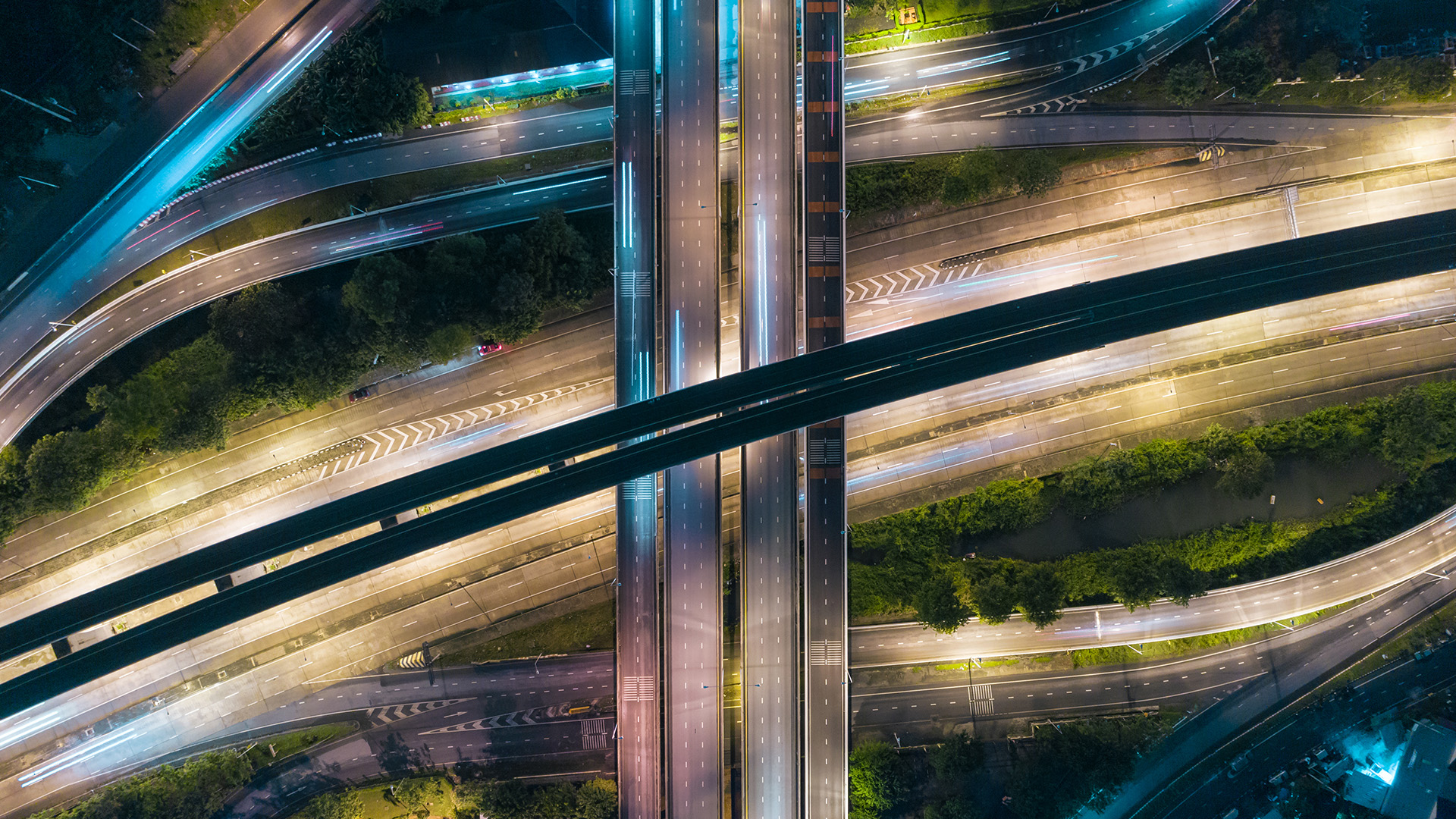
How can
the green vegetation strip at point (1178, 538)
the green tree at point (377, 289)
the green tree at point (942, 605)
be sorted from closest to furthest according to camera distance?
the green tree at point (377, 289), the green tree at point (942, 605), the green vegetation strip at point (1178, 538)

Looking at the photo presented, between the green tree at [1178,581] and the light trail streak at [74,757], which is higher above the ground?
the green tree at [1178,581]

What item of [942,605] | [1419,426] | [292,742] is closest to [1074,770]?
[942,605]

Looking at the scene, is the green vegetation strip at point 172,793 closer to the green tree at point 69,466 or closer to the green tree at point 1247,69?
the green tree at point 69,466

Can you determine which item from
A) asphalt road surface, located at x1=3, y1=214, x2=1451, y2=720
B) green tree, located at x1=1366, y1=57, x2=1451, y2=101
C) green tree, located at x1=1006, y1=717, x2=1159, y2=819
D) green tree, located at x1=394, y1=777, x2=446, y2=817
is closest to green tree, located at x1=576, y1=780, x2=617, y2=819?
green tree, located at x1=394, y1=777, x2=446, y2=817

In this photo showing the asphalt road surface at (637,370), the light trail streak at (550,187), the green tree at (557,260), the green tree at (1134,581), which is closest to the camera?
the green tree at (557,260)

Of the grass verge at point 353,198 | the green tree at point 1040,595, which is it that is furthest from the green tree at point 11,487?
the green tree at point 1040,595

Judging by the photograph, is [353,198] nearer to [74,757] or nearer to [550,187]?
[550,187]

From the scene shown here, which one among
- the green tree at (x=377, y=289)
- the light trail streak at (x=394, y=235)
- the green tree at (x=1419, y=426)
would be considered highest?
the light trail streak at (x=394, y=235)

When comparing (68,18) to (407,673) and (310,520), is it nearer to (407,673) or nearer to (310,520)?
(310,520)
